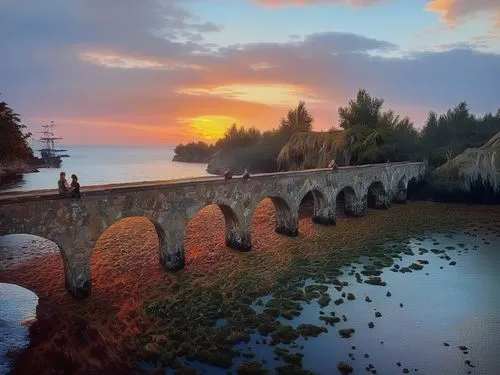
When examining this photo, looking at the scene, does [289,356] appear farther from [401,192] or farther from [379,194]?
[401,192]

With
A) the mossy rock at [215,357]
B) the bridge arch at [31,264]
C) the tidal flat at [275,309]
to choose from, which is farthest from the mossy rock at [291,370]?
the bridge arch at [31,264]

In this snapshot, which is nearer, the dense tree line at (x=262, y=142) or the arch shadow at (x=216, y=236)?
the arch shadow at (x=216, y=236)

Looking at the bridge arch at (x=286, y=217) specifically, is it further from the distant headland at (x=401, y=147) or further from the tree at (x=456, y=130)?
the tree at (x=456, y=130)

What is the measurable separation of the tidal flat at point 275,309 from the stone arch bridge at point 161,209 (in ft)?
4.62

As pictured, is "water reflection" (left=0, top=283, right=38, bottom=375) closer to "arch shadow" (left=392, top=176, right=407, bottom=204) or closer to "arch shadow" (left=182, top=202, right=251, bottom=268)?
"arch shadow" (left=182, top=202, right=251, bottom=268)

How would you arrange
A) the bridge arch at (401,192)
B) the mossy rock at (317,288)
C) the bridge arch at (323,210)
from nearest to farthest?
1. the mossy rock at (317,288)
2. the bridge arch at (323,210)
3. the bridge arch at (401,192)

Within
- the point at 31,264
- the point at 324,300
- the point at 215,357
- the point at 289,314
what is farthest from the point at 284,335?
the point at 31,264

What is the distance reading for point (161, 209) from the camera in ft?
63.9

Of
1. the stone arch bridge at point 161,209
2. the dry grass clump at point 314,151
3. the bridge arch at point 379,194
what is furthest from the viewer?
the dry grass clump at point 314,151

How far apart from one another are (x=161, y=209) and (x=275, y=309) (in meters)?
7.70

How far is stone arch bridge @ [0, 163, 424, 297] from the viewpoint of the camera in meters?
15.4

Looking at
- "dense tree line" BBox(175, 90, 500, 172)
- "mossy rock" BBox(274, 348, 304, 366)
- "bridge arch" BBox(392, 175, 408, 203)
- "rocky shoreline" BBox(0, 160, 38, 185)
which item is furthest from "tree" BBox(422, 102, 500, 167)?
"rocky shoreline" BBox(0, 160, 38, 185)

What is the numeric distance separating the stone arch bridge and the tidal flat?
4.62 ft

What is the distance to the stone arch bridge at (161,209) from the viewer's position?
50.6 feet
